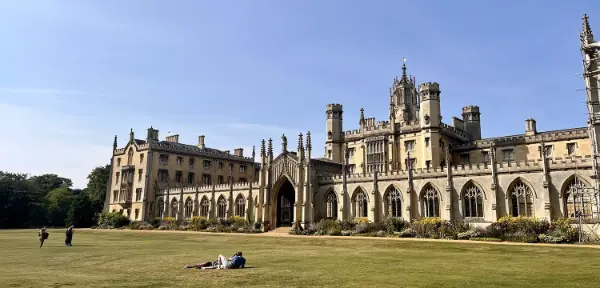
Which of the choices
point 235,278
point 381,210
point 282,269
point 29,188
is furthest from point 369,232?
point 29,188

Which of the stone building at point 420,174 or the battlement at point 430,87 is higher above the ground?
the battlement at point 430,87

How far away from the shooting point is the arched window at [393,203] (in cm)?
4272

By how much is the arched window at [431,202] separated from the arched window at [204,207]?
106 ft

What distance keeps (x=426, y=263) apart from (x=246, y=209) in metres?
38.8

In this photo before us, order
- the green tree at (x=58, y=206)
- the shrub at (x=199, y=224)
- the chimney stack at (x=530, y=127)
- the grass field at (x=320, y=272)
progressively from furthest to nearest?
the green tree at (x=58, y=206), the shrub at (x=199, y=224), the chimney stack at (x=530, y=127), the grass field at (x=320, y=272)

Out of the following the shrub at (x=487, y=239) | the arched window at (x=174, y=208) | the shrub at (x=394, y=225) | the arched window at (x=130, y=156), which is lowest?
the shrub at (x=487, y=239)

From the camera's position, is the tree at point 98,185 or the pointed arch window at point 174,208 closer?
the pointed arch window at point 174,208

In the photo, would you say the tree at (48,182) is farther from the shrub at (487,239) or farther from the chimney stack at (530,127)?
the chimney stack at (530,127)

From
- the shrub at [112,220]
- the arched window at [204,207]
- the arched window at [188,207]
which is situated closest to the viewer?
the arched window at [204,207]

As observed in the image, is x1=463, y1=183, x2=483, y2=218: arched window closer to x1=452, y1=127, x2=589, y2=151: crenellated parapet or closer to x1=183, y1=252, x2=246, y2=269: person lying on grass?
x1=452, y1=127, x2=589, y2=151: crenellated parapet

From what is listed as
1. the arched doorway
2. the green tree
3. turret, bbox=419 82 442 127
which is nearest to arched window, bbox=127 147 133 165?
the green tree

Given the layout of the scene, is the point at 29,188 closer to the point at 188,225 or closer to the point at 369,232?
the point at 188,225

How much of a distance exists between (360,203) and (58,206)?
6632 centimetres

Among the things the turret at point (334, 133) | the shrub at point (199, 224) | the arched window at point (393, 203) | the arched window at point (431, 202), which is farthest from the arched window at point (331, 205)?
the shrub at point (199, 224)
